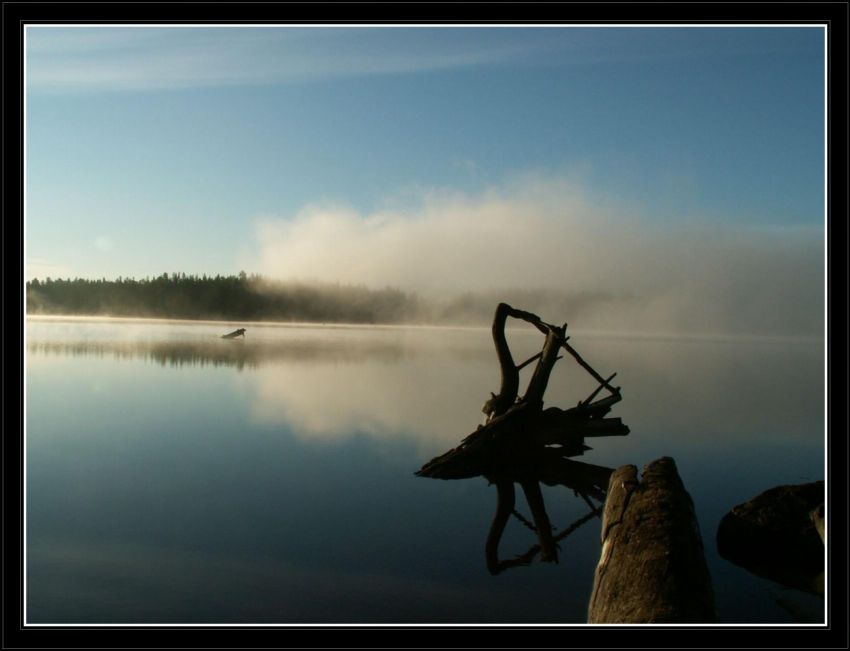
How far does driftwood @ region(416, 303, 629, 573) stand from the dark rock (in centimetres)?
391

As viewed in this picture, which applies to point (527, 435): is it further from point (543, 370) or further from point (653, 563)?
point (653, 563)

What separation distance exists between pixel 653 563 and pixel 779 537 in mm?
3654

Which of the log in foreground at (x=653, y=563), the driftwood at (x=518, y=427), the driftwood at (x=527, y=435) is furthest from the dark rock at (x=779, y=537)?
the driftwood at (x=518, y=427)

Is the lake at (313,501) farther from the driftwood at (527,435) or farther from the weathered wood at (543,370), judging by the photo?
the weathered wood at (543,370)

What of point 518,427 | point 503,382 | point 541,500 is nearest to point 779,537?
point 541,500

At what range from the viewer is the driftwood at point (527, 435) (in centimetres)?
1544

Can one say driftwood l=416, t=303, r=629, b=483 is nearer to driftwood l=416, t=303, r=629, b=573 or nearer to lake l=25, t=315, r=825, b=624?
driftwood l=416, t=303, r=629, b=573

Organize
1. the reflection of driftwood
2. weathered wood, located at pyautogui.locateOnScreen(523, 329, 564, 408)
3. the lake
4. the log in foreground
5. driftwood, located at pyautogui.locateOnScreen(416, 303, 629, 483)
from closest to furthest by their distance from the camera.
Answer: the log in foreground → the lake → the reflection of driftwood → driftwood, located at pyautogui.locateOnScreen(416, 303, 629, 483) → weathered wood, located at pyautogui.locateOnScreen(523, 329, 564, 408)

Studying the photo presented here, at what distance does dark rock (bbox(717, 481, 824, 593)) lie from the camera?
31.2 ft

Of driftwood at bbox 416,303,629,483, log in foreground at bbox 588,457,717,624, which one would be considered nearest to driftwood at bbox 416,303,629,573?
driftwood at bbox 416,303,629,483

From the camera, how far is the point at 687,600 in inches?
261
